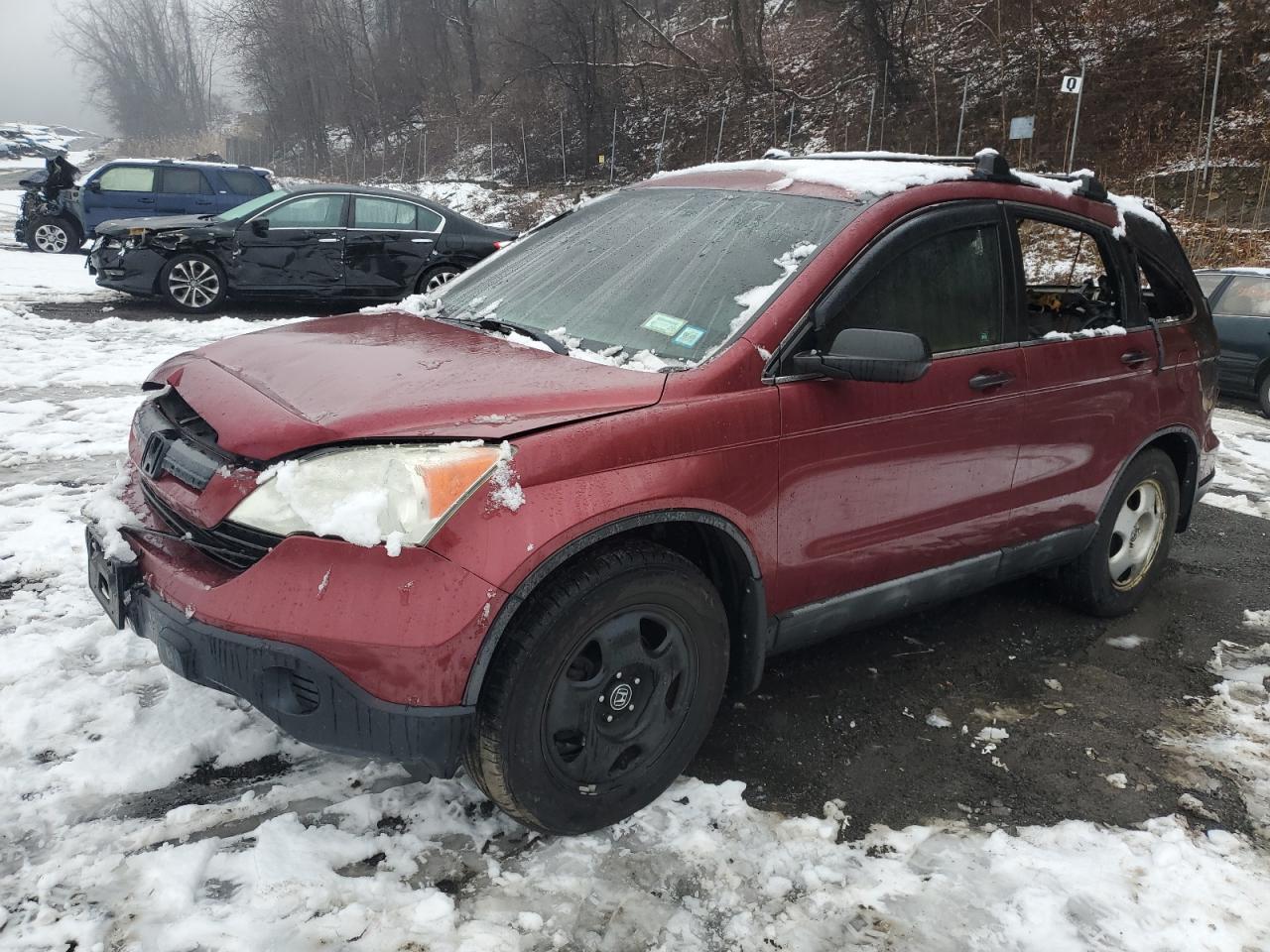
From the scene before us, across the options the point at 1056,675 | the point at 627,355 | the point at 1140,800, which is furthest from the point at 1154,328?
the point at 627,355

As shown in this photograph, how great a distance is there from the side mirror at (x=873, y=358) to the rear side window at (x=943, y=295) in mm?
177

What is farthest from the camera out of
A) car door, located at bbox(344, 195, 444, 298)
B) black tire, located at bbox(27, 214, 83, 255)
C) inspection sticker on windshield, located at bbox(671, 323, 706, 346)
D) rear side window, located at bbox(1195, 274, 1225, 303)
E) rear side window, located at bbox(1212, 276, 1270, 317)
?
black tire, located at bbox(27, 214, 83, 255)

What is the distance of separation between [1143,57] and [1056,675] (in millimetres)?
21476

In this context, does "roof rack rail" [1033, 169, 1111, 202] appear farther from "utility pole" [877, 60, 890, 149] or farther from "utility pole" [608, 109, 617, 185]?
"utility pole" [608, 109, 617, 185]

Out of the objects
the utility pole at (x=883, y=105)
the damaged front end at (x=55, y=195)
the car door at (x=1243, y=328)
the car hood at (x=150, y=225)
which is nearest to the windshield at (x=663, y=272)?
the car door at (x=1243, y=328)

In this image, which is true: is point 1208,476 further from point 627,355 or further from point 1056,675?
point 627,355

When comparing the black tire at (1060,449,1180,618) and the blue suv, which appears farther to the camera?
the blue suv

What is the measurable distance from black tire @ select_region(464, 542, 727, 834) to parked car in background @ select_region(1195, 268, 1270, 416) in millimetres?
9296

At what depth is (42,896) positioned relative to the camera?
212 centimetres

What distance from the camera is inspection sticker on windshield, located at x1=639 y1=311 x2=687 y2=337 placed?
273 cm

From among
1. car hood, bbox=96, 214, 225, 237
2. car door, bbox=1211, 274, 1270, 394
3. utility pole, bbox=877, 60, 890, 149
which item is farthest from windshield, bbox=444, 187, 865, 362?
utility pole, bbox=877, 60, 890, 149

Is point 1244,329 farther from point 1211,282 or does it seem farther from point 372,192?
point 372,192

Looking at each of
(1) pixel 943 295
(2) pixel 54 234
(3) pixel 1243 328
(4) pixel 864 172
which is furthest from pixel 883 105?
(1) pixel 943 295

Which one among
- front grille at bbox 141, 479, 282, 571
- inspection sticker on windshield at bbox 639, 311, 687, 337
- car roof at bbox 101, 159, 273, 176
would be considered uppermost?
car roof at bbox 101, 159, 273, 176
